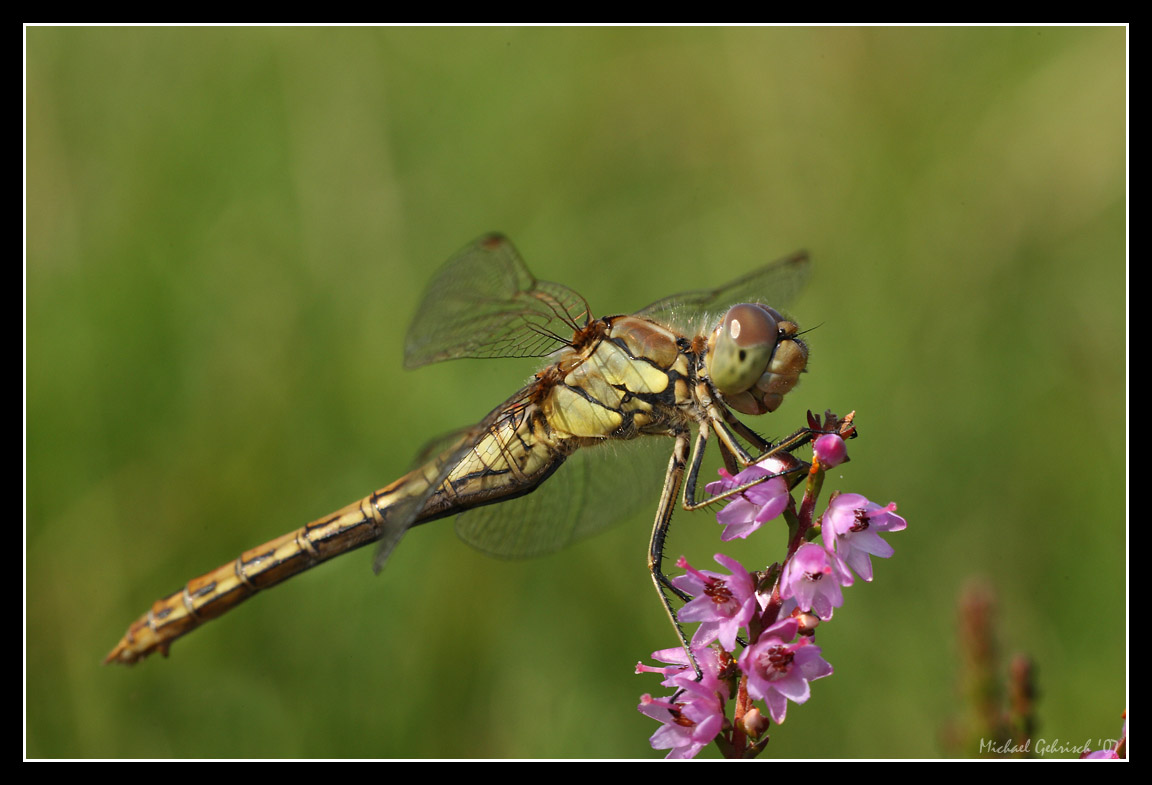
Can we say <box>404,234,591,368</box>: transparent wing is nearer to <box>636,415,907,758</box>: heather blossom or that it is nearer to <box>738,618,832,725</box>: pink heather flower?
<box>636,415,907,758</box>: heather blossom

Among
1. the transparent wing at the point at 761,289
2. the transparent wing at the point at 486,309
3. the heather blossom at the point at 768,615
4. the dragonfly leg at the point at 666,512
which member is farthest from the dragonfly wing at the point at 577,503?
the heather blossom at the point at 768,615

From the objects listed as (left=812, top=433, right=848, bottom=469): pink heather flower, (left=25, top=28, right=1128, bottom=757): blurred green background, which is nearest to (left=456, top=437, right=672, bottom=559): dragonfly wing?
(left=25, top=28, right=1128, bottom=757): blurred green background

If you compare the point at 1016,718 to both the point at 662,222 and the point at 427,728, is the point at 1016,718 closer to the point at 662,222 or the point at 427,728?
the point at 427,728

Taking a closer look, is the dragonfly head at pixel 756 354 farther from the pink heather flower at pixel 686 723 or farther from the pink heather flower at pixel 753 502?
the pink heather flower at pixel 686 723

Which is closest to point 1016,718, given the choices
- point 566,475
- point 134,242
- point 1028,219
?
point 566,475

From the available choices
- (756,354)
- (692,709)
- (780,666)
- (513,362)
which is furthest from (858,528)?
(513,362)
